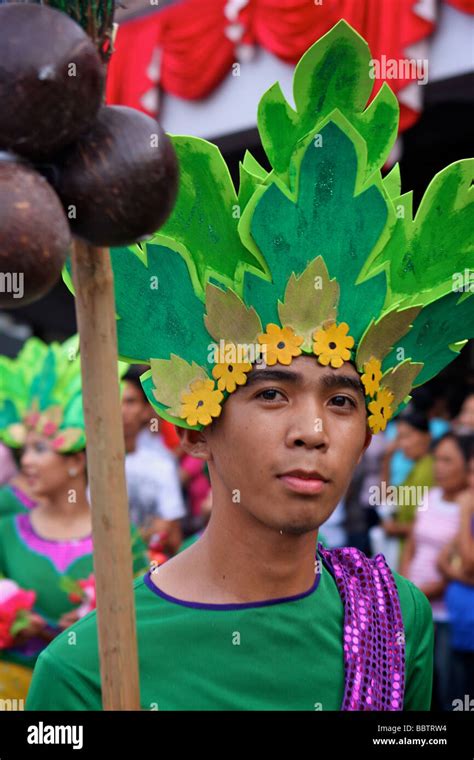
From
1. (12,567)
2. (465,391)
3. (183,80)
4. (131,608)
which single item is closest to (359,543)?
(465,391)

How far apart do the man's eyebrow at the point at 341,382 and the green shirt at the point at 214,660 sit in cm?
46

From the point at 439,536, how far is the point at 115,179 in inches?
153

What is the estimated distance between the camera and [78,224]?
147 centimetres

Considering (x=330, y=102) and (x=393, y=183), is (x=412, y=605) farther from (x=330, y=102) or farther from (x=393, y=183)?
(x=330, y=102)

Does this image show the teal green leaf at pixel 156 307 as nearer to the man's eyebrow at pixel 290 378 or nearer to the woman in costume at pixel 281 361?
the woman in costume at pixel 281 361

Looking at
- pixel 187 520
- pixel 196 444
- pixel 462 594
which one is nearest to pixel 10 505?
pixel 187 520

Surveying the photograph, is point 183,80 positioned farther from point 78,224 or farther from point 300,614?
point 78,224

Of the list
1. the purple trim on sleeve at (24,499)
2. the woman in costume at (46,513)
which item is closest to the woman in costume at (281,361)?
the woman in costume at (46,513)

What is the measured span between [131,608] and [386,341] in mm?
1007

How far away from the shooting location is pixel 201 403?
2.44 meters

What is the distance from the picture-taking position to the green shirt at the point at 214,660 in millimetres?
2316

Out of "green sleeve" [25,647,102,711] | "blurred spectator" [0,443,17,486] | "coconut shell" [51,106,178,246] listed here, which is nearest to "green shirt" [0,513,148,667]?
"blurred spectator" [0,443,17,486]

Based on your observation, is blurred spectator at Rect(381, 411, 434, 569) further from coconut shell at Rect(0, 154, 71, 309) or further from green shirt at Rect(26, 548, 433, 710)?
coconut shell at Rect(0, 154, 71, 309)

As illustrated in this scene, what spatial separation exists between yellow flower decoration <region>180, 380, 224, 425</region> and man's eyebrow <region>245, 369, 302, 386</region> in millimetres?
85
